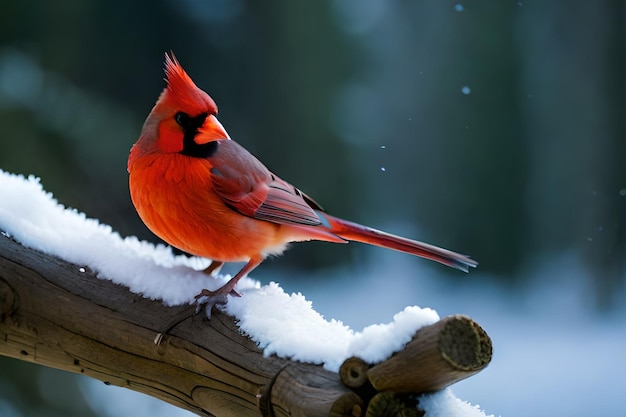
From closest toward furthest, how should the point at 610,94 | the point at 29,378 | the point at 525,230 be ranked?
the point at 29,378 < the point at 610,94 < the point at 525,230

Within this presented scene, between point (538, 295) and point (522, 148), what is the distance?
593 mm

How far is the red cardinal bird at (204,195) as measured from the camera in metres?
1.18

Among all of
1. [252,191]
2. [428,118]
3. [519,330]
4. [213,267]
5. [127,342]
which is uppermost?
[428,118]

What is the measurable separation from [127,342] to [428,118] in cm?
186

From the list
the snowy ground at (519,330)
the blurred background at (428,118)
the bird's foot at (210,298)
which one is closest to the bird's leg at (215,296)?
the bird's foot at (210,298)

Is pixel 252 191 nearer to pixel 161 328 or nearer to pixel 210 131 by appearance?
pixel 210 131

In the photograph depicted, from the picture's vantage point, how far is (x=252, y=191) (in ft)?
4.17

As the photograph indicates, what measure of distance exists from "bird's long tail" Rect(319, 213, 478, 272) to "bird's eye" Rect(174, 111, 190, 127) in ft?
0.96

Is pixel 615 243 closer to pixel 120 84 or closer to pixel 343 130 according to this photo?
pixel 343 130

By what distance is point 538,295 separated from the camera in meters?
2.91

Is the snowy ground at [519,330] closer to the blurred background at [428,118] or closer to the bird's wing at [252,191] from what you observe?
the blurred background at [428,118]

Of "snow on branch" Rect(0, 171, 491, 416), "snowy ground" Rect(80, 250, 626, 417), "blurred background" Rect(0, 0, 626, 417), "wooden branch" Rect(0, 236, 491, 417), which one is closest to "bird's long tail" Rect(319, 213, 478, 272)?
"snow on branch" Rect(0, 171, 491, 416)

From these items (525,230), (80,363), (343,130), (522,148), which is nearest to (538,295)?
(525,230)

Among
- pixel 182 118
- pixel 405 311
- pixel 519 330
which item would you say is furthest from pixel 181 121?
pixel 519 330
